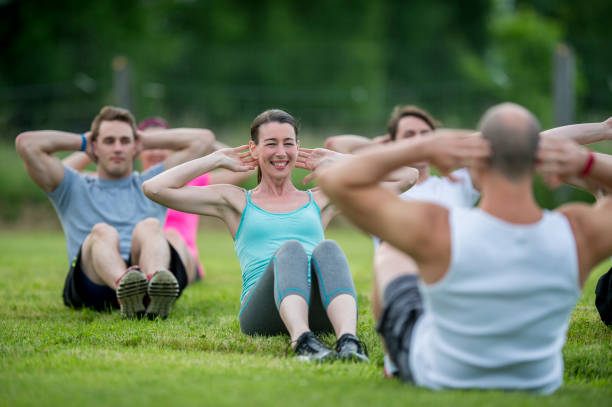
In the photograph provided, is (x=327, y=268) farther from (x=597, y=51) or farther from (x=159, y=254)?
(x=597, y=51)

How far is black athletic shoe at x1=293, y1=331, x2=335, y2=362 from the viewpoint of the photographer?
3311 mm

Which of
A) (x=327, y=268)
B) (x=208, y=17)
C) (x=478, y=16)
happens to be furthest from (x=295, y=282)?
(x=478, y=16)

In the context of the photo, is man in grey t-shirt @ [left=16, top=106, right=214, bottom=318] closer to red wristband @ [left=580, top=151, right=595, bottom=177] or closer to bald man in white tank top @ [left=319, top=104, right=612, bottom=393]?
bald man in white tank top @ [left=319, top=104, right=612, bottom=393]

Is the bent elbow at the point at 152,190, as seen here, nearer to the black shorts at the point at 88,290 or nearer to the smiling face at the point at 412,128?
the black shorts at the point at 88,290

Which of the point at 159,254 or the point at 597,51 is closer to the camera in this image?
the point at 159,254

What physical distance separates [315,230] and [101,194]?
6.93 ft

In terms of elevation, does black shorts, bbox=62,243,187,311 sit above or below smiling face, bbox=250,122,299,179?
below

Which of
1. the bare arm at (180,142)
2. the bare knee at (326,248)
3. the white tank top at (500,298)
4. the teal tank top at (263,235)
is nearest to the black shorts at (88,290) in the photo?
the bare arm at (180,142)

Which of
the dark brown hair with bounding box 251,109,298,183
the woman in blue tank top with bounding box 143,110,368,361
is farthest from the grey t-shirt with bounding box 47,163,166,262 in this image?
the dark brown hair with bounding box 251,109,298,183

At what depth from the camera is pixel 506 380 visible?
260cm

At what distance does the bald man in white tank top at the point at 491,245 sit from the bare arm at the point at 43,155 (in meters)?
3.39

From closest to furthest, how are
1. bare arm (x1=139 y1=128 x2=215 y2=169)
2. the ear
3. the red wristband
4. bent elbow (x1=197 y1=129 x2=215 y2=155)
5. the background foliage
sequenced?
→ 1. the red wristband
2. the ear
3. bare arm (x1=139 y1=128 x2=215 y2=169)
4. bent elbow (x1=197 y1=129 x2=215 y2=155)
5. the background foliage

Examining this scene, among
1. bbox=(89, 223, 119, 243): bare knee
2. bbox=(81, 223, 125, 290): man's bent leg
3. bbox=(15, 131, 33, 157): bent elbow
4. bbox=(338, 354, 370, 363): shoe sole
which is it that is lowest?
bbox=(338, 354, 370, 363): shoe sole

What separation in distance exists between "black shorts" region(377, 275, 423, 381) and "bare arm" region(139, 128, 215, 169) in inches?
128
